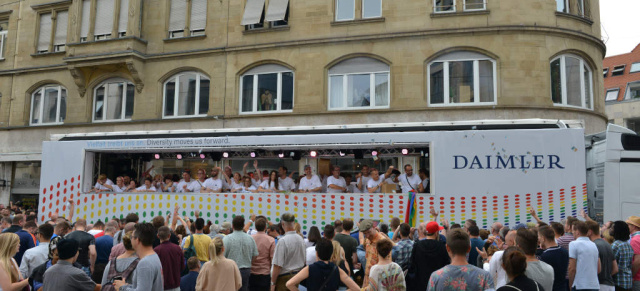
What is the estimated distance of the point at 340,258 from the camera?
634 centimetres

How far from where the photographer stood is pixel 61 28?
23.9 metres

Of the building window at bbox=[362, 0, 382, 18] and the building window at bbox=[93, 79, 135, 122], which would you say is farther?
the building window at bbox=[93, 79, 135, 122]

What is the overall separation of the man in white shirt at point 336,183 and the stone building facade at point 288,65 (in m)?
Result: 6.07

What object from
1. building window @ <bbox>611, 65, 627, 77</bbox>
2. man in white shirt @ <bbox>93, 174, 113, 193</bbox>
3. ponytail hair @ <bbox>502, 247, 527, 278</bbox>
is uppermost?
building window @ <bbox>611, 65, 627, 77</bbox>

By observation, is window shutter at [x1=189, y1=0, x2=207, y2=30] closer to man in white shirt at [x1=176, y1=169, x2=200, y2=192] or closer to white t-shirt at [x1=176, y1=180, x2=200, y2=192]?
man in white shirt at [x1=176, y1=169, x2=200, y2=192]

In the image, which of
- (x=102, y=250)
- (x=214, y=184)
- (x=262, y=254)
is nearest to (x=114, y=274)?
(x=102, y=250)

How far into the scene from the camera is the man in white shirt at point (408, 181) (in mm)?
12133

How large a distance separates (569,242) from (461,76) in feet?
38.6

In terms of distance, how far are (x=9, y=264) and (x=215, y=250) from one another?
227 centimetres

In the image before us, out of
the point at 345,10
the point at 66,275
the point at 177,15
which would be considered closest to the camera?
the point at 66,275

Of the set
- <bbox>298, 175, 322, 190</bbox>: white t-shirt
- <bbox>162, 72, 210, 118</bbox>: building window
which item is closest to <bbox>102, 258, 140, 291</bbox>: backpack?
<bbox>298, 175, 322, 190</bbox>: white t-shirt

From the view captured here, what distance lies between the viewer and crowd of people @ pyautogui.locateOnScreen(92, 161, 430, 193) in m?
12.3

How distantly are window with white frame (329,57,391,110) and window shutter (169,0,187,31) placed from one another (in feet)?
23.4

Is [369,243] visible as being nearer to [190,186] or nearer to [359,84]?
[190,186]
